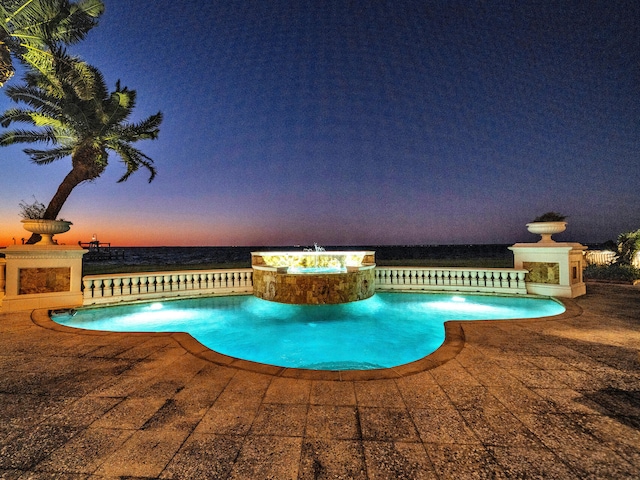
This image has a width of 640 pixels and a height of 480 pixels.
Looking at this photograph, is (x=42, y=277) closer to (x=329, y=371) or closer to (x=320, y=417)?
(x=329, y=371)

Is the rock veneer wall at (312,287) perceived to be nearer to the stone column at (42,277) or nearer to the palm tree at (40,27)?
the stone column at (42,277)

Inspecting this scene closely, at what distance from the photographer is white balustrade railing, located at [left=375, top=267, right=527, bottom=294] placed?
9.81m

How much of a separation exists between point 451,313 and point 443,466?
273 inches

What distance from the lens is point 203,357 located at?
13.6 ft

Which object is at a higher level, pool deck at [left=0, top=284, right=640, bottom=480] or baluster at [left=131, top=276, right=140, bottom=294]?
baluster at [left=131, top=276, right=140, bottom=294]

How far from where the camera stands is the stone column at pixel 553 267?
8805 mm

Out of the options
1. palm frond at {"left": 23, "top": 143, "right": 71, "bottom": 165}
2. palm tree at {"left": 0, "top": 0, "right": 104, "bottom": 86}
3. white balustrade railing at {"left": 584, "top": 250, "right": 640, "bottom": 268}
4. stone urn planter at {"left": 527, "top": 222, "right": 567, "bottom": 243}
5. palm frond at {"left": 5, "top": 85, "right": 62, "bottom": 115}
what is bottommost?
white balustrade railing at {"left": 584, "top": 250, "right": 640, "bottom": 268}

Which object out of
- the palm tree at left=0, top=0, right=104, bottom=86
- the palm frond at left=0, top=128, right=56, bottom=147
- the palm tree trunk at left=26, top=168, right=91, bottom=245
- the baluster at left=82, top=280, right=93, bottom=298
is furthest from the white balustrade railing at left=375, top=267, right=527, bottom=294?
the palm frond at left=0, top=128, right=56, bottom=147

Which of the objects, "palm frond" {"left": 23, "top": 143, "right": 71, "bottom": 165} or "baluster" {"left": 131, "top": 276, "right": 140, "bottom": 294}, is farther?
"palm frond" {"left": 23, "top": 143, "right": 71, "bottom": 165}

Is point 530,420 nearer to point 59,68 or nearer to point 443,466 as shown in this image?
point 443,466

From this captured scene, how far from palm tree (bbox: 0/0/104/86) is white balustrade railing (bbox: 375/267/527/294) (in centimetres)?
1404

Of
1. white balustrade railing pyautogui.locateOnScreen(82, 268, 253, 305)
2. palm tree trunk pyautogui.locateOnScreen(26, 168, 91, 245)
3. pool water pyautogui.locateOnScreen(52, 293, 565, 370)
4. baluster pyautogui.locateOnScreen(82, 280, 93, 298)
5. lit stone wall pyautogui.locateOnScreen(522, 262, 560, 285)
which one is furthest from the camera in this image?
palm tree trunk pyautogui.locateOnScreen(26, 168, 91, 245)

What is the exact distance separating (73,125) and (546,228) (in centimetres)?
2013

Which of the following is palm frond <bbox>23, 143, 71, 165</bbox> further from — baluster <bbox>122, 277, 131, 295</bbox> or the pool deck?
the pool deck
